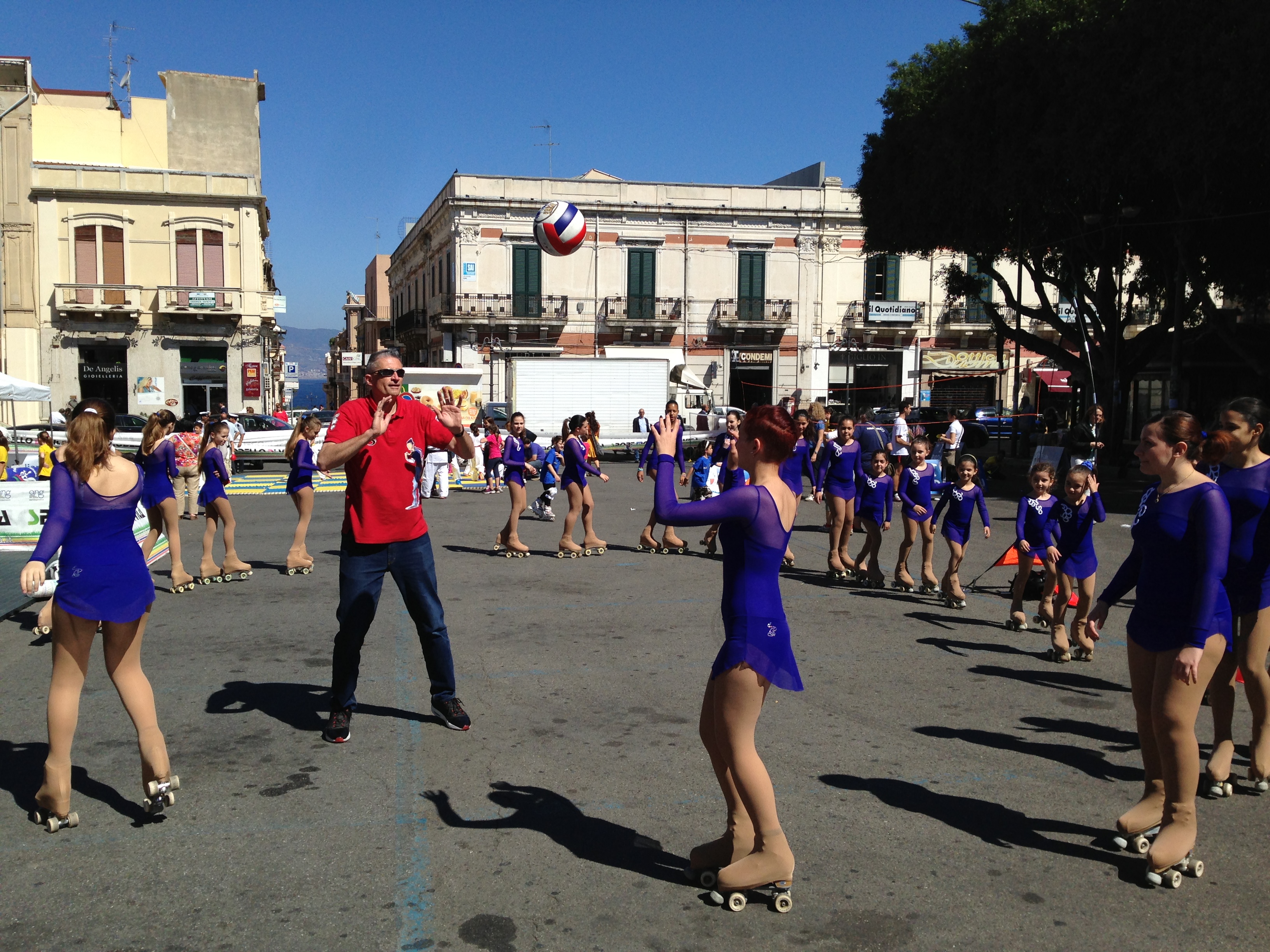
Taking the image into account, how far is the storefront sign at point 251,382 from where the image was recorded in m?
37.1

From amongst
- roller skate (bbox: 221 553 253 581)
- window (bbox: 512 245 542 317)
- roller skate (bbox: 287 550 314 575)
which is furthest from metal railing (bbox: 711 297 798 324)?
roller skate (bbox: 221 553 253 581)

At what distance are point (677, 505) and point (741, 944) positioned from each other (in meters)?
1.55

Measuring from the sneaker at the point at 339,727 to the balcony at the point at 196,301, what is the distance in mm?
34322

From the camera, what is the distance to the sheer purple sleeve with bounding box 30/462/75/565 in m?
4.20

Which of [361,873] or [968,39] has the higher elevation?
[968,39]

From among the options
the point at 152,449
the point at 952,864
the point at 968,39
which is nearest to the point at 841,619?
the point at 952,864

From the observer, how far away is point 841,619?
28.4 ft

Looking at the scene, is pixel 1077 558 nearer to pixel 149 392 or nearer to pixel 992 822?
pixel 992 822

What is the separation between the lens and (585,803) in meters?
4.66

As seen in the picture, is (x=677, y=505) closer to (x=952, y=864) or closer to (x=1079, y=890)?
(x=952, y=864)

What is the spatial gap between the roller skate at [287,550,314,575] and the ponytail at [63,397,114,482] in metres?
6.39

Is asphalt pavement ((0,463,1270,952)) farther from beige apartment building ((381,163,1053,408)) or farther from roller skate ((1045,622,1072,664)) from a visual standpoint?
beige apartment building ((381,163,1053,408))

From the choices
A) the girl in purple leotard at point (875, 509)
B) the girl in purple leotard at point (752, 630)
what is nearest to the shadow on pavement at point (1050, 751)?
the girl in purple leotard at point (752, 630)

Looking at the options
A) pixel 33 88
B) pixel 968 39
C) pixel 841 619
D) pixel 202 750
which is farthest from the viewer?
pixel 33 88
